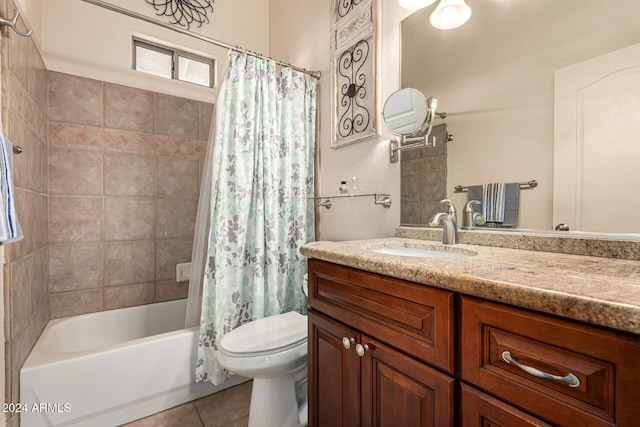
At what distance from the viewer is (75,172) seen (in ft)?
6.36

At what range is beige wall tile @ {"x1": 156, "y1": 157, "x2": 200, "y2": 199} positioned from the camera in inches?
88.2

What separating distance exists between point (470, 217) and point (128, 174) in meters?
2.25

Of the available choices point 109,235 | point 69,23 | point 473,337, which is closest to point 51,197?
point 109,235

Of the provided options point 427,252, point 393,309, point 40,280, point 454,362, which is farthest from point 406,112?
point 40,280

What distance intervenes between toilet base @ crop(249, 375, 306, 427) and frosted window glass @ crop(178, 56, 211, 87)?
7.64 ft

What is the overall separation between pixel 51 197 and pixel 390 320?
7.35 ft

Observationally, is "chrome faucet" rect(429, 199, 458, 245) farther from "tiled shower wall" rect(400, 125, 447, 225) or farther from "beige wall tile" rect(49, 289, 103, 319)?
"beige wall tile" rect(49, 289, 103, 319)

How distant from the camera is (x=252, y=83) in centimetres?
174

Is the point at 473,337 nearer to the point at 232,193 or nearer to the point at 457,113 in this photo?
the point at 457,113

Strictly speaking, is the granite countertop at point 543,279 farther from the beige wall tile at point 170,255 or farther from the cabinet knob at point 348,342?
the beige wall tile at point 170,255

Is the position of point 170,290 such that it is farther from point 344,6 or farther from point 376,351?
point 344,6

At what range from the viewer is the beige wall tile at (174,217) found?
2.23 meters

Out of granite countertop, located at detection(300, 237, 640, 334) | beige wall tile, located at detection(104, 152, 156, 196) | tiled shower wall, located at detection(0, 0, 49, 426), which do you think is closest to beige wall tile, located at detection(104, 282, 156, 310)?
tiled shower wall, located at detection(0, 0, 49, 426)

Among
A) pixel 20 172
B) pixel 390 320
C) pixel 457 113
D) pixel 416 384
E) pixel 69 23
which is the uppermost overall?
pixel 69 23
